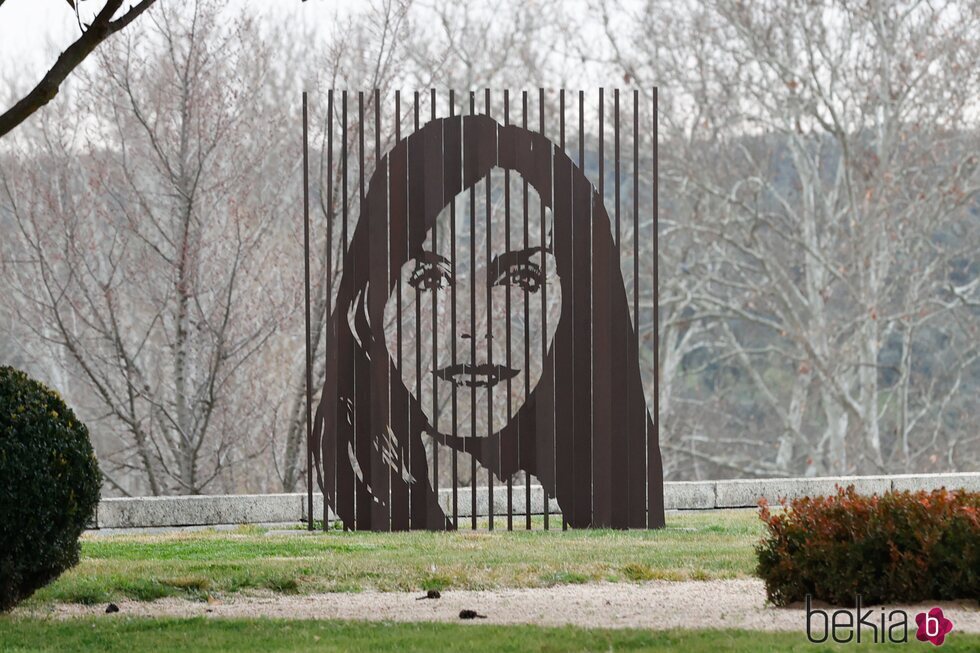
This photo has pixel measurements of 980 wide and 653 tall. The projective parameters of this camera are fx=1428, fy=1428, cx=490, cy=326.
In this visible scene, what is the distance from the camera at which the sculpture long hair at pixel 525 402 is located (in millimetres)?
11141

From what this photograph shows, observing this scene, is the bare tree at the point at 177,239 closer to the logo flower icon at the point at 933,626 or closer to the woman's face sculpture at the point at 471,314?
the woman's face sculpture at the point at 471,314

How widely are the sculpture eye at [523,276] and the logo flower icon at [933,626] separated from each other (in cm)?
520

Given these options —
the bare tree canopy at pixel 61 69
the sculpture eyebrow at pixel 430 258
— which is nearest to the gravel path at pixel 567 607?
the bare tree canopy at pixel 61 69

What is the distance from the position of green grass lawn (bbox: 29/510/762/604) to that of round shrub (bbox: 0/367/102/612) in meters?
0.63

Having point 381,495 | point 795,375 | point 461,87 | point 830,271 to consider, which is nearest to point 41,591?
point 381,495

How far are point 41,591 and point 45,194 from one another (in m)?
8.51

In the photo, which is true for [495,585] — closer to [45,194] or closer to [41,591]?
[41,591]

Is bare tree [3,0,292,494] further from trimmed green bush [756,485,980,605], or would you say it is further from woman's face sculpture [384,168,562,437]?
trimmed green bush [756,485,980,605]

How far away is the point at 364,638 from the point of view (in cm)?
620

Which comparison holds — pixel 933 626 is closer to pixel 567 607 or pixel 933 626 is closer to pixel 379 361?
pixel 567 607

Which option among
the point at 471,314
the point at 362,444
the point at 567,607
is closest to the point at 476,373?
the point at 471,314

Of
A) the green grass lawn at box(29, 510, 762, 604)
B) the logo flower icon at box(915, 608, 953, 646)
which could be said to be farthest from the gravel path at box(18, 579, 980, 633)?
the green grass lawn at box(29, 510, 762, 604)

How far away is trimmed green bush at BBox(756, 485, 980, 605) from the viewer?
673 cm

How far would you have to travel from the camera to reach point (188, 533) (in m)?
11.5
